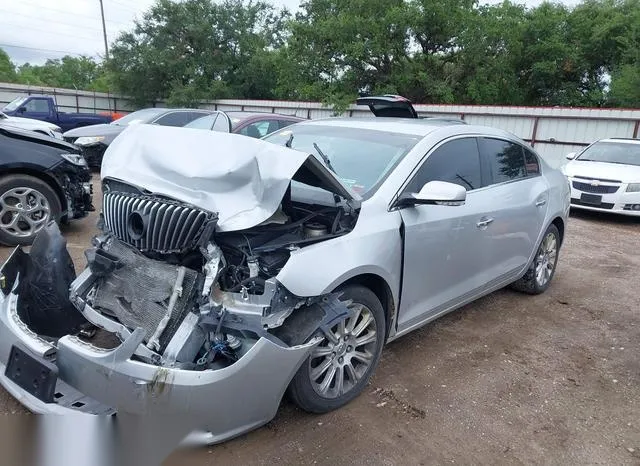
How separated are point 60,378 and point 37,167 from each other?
Result: 3800mm

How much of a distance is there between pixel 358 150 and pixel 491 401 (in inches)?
73.9

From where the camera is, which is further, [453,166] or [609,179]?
[609,179]

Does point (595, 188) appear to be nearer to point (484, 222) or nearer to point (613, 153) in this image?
point (613, 153)

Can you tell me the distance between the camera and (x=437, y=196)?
10.1ft

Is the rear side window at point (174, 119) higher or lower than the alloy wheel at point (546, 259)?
higher

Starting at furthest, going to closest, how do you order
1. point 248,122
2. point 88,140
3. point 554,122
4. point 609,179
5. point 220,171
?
point 554,122, point 88,140, point 248,122, point 609,179, point 220,171

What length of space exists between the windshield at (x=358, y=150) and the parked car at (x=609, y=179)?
7.42 m

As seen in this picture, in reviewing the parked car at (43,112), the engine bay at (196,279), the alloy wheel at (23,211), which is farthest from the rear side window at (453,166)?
the parked car at (43,112)

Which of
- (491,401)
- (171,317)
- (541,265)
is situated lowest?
(491,401)

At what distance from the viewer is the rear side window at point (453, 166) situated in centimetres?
345

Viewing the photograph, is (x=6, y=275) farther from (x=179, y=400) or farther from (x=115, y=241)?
(x=179, y=400)

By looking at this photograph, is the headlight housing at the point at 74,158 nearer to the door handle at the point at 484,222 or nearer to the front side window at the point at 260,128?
the front side window at the point at 260,128

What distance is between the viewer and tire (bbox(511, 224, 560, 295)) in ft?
16.5

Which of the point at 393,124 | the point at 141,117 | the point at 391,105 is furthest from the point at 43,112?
the point at 393,124
